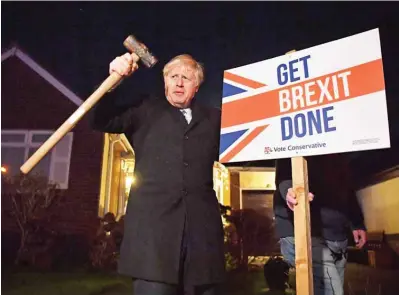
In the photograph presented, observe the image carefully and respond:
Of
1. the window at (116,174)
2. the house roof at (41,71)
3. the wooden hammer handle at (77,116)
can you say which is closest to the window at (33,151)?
the window at (116,174)

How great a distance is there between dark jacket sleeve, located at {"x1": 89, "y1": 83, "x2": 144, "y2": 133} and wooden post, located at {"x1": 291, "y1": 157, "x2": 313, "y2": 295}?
2.90ft

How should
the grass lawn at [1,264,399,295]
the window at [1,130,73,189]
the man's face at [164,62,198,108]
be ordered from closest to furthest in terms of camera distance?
the man's face at [164,62,198,108], the grass lawn at [1,264,399,295], the window at [1,130,73,189]

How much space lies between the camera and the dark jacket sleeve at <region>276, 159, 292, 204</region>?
2281 millimetres

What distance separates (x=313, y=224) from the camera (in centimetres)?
234

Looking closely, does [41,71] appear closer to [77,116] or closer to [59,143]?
[59,143]

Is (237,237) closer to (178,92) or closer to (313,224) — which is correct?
(313,224)

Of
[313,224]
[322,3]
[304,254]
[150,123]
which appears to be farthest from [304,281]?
[322,3]

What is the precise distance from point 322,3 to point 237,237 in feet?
14.7

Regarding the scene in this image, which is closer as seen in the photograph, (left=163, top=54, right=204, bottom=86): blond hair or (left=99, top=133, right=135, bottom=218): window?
(left=163, top=54, right=204, bottom=86): blond hair

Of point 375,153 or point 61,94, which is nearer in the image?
point 61,94

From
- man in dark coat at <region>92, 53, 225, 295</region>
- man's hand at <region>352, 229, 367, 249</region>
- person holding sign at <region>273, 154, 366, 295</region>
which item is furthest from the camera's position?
man's hand at <region>352, 229, 367, 249</region>

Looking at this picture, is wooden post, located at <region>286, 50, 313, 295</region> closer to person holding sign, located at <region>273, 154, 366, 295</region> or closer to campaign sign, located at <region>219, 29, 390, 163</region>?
campaign sign, located at <region>219, 29, 390, 163</region>

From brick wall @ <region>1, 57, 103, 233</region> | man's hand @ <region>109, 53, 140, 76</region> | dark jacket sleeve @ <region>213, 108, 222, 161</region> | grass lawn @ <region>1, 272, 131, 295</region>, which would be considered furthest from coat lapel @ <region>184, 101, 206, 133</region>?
brick wall @ <region>1, 57, 103, 233</region>

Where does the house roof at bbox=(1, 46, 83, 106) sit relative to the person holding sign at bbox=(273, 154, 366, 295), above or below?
above
